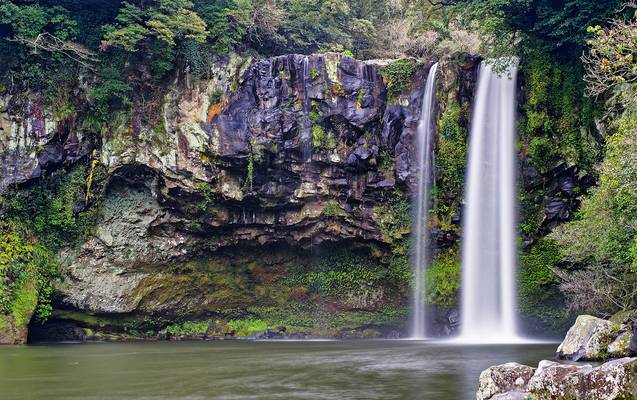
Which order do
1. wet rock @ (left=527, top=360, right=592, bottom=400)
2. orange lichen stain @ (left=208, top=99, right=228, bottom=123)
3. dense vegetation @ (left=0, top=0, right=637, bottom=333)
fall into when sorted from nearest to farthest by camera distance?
wet rock @ (left=527, top=360, right=592, bottom=400)
dense vegetation @ (left=0, top=0, right=637, bottom=333)
orange lichen stain @ (left=208, top=99, right=228, bottom=123)

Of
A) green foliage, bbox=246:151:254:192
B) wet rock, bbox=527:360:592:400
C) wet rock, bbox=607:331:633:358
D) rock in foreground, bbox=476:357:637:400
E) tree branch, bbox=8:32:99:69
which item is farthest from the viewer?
green foliage, bbox=246:151:254:192

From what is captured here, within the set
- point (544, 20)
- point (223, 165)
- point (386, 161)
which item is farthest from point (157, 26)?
point (544, 20)

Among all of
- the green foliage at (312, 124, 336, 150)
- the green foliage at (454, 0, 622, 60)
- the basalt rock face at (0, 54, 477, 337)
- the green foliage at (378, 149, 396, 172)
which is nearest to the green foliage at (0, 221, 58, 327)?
the basalt rock face at (0, 54, 477, 337)

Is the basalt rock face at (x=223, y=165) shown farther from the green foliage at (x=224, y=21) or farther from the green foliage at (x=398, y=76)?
the green foliage at (x=224, y=21)

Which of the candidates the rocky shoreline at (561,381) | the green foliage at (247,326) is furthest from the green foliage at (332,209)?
the rocky shoreline at (561,381)

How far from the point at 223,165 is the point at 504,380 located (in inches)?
669

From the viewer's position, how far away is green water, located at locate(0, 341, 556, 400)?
11.0 metres

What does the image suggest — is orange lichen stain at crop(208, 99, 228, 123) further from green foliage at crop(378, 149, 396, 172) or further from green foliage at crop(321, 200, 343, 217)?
green foliage at crop(378, 149, 396, 172)

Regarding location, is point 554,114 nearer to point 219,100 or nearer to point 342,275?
point 342,275

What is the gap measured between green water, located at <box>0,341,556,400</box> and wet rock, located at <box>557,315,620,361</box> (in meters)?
0.83

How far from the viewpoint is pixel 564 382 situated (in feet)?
26.0

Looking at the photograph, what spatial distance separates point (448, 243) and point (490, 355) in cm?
897

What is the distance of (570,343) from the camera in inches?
559

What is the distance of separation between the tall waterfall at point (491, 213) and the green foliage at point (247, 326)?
26.1 feet
